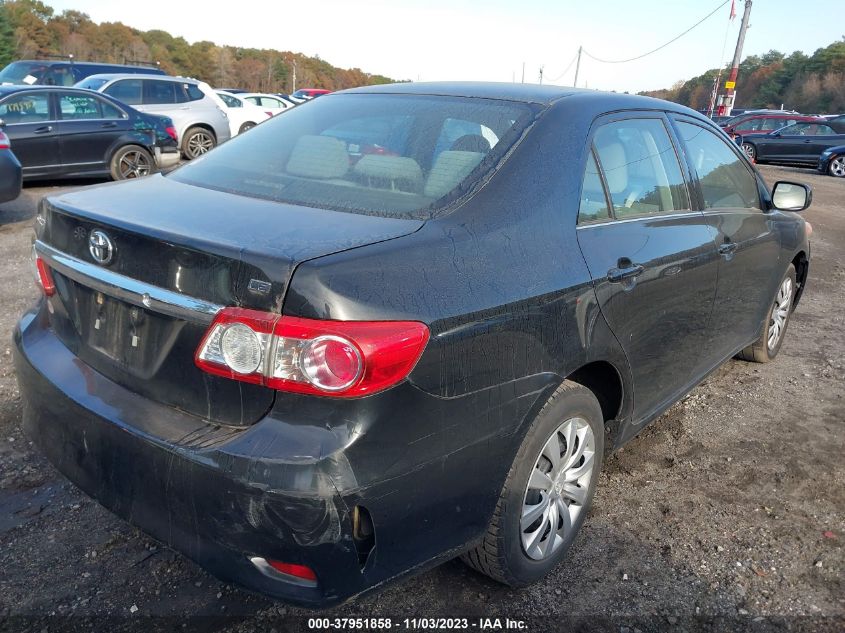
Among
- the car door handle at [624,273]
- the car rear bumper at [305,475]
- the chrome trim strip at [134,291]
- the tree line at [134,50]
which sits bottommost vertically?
the car rear bumper at [305,475]

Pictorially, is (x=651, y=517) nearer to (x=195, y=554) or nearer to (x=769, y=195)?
(x=195, y=554)

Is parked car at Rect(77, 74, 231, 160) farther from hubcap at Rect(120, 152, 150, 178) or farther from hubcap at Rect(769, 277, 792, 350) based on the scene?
hubcap at Rect(769, 277, 792, 350)

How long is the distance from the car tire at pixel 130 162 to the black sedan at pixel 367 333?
335 inches

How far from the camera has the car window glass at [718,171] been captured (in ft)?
11.3

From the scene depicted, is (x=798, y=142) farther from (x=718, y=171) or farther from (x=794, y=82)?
(x=794, y=82)

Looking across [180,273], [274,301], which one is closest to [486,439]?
[274,301]

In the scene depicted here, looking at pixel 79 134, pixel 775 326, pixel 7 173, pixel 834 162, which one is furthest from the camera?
pixel 834 162

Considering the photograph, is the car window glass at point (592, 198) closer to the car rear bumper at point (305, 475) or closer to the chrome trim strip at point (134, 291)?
the car rear bumper at point (305, 475)

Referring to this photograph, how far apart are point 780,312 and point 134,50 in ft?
270

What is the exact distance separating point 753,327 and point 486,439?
2.89 meters

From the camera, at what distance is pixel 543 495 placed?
95.9 inches

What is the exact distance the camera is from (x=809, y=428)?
157 inches

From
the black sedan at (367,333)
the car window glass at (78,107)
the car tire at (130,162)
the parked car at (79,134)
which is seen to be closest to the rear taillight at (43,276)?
the black sedan at (367,333)

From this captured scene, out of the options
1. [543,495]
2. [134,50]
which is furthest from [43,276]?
[134,50]
